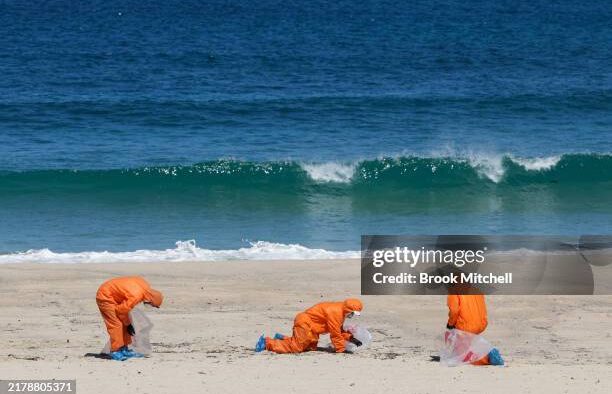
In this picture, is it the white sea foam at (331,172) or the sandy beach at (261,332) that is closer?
the sandy beach at (261,332)

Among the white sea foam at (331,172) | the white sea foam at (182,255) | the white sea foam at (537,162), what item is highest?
the white sea foam at (537,162)

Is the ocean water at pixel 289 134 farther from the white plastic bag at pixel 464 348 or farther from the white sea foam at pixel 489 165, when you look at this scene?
the white plastic bag at pixel 464 348

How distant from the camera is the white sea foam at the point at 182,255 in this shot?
19141mm

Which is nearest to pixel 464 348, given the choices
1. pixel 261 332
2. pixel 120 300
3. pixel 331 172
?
pixel 261 332

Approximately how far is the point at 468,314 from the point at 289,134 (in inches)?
737

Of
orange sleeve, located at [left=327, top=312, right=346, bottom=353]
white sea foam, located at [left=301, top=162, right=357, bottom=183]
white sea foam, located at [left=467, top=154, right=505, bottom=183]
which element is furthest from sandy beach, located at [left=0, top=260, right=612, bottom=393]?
white sea foam, located at [left=467, top=154, right=505, bottom=183]

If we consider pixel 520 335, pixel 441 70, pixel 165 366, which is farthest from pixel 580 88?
pixel 165 366

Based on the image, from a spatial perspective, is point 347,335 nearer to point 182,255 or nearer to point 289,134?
point 182,255

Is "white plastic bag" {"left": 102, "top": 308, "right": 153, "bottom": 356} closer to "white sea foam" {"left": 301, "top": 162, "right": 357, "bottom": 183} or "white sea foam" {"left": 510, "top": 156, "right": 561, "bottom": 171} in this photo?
"white sea foam" {"left": 301, "top": 162, "right": 357, "bottom": 183}

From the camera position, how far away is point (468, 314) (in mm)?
12602

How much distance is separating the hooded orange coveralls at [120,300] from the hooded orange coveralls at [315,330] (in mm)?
1488

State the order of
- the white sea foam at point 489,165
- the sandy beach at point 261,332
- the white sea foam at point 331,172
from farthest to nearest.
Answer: the white sea foam at point 489,165
the white sea foam at point 331,172
the sandy beach at point 261,332

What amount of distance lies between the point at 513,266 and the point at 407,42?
2700 cm

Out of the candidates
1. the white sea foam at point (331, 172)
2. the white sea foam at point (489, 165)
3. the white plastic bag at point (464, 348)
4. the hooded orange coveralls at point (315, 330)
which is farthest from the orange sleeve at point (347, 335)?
the white sea foam at point (489, 165)
